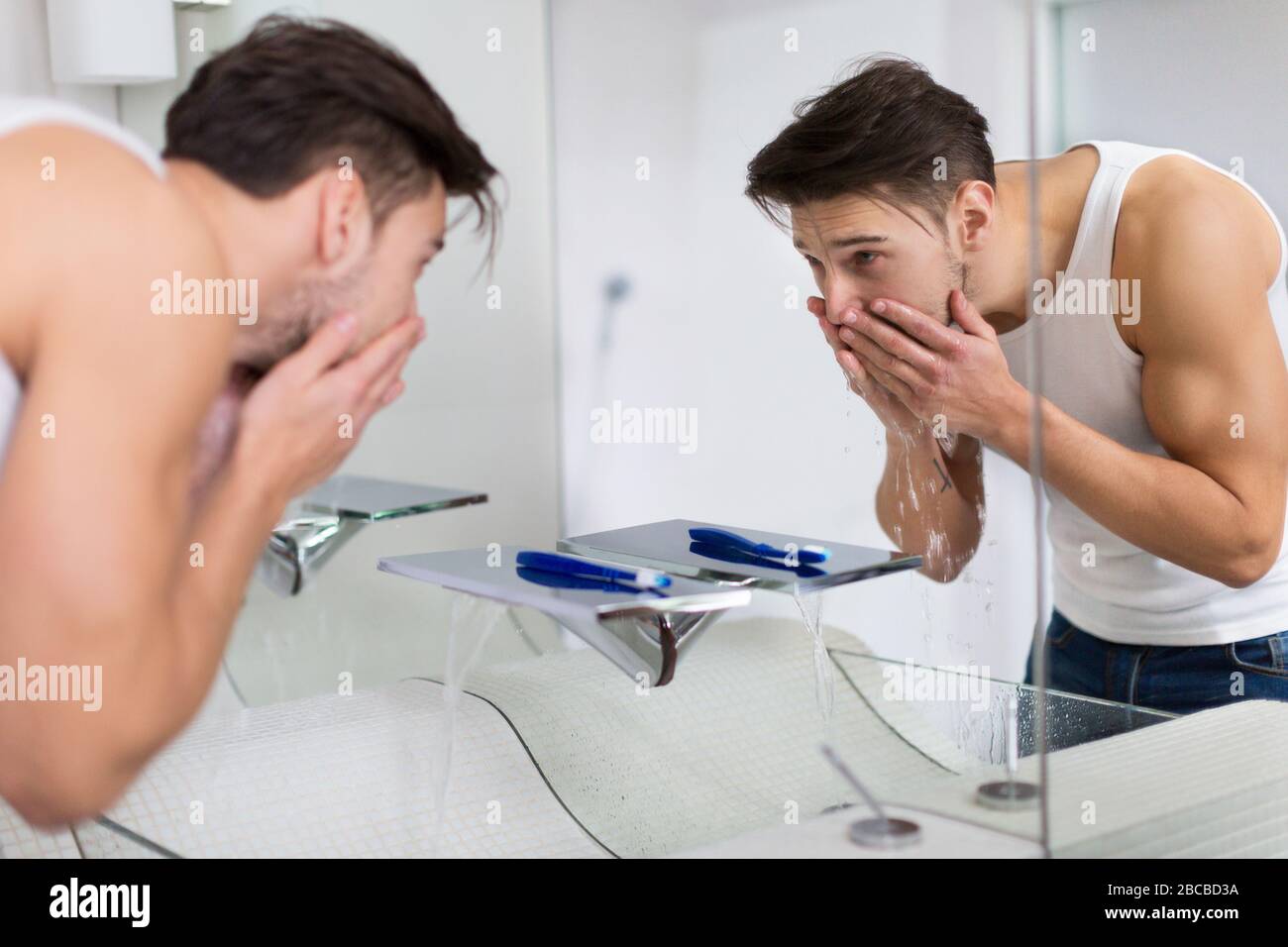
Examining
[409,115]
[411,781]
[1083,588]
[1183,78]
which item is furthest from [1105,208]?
[411,781]

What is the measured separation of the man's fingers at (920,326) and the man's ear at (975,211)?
5 centimetres

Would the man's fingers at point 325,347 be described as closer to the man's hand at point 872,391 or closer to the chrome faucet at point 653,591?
the chrome faucet at point 653,591

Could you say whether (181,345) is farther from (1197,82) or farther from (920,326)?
(1197,82)

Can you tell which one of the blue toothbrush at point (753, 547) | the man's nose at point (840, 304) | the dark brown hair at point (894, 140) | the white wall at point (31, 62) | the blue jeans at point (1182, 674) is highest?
the white wall at point (31, 62)

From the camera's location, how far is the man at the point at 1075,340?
732 millimetres

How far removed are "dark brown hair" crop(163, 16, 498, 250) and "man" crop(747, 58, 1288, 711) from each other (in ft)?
0.77

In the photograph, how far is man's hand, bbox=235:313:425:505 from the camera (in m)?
0.63

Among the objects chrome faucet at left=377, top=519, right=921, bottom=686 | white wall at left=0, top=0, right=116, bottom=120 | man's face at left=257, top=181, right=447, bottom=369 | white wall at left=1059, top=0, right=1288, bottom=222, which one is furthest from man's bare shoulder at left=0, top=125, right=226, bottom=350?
white wall at left=0, top=0, right=116, bottom=120

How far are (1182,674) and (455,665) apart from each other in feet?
1.56

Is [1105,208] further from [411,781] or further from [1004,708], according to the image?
[411,781]

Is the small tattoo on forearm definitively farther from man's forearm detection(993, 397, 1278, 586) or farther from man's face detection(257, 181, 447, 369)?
man's face detection(257, 181, 447, 369)

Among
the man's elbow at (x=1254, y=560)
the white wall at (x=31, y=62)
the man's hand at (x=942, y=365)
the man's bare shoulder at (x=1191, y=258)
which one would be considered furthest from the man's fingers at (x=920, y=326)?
the white wall at (x=31, y=62)

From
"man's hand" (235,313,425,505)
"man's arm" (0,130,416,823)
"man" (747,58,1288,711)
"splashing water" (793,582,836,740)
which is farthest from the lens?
"splashing water" (793,582,836,740)

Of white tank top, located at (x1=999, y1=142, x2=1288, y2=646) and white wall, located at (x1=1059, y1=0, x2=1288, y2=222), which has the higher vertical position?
white wall, located at (x1=1059, y1=0, x2=1288, y2=222)
